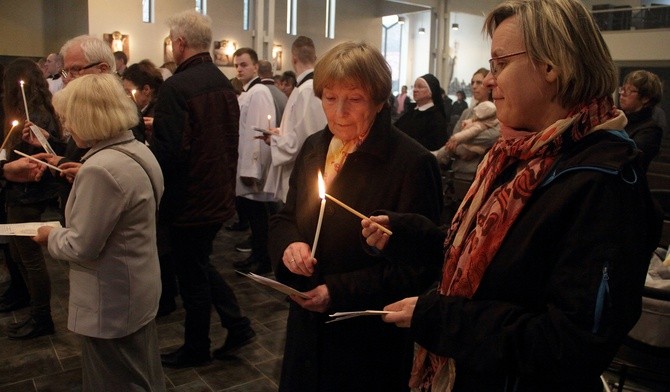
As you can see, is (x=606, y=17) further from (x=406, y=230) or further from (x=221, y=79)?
(x=406, y=230)

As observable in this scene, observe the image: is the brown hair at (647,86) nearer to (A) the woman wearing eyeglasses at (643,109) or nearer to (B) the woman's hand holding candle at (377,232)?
(A) the woman wearing eyeglasses at (643,109)

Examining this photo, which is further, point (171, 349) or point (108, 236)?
point (171, 349)

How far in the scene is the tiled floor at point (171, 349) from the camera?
321 centimetres

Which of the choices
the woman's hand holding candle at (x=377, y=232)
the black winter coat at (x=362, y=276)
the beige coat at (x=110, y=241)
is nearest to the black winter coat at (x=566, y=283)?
the woman's hand holding candle at (x=377, y=232)

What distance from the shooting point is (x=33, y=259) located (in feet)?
12.1

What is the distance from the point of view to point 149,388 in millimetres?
2459

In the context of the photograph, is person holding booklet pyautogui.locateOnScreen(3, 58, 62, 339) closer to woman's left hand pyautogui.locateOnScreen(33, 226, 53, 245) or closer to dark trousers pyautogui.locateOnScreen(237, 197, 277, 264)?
woman's left hand pyautogui.locateOnScreen(33, 226, 53, 245)

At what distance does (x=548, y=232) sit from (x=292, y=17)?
52.8 ft

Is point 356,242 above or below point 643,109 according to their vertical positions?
below

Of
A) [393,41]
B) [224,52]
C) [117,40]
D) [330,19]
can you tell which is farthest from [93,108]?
[393,41]

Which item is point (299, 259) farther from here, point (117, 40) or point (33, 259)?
point (117, 40)

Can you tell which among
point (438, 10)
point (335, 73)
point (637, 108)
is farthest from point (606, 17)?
point (335, 73)

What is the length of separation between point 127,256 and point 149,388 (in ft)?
1.98

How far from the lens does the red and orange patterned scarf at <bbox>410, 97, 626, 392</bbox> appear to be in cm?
113
